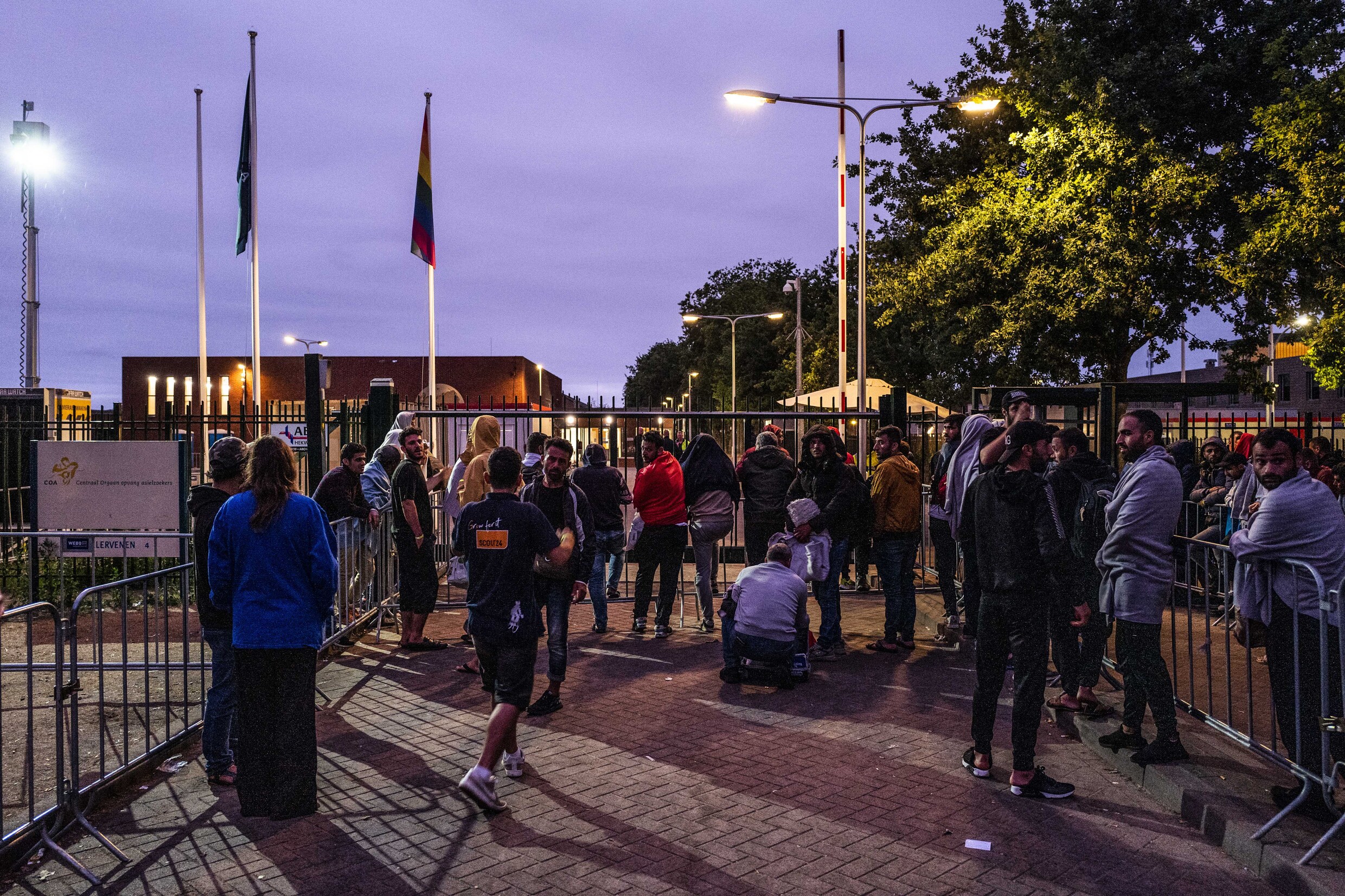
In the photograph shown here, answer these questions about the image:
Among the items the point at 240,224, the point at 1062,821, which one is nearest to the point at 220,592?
the point at 1062,821

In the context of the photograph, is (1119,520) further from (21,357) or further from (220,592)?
(21,357)

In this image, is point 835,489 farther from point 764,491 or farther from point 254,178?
point 254,178

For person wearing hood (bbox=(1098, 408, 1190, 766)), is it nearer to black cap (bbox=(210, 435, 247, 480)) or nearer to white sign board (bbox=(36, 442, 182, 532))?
black cap (bbox=(210, 435, 247, 480))

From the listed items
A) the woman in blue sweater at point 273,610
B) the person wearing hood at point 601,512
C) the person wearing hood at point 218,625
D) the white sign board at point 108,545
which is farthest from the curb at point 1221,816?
the white sign board at point 108,545

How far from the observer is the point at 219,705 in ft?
17.8

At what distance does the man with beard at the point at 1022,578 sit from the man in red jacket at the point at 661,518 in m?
4.08

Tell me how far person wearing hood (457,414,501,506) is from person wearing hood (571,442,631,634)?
80 cm

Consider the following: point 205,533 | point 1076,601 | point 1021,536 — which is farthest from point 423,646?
point 1021,536

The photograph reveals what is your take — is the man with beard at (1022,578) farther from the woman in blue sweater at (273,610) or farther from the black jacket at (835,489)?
the woman in blue sweater at (273,610)

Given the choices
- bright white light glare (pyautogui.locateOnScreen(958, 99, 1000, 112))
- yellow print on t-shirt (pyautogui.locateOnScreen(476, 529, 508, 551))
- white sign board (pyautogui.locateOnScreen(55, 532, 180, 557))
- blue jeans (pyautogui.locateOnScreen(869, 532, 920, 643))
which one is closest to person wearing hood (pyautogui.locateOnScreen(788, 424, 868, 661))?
blue jeans (pyautogui.locateOnScreen(869, 532, 920, 643))

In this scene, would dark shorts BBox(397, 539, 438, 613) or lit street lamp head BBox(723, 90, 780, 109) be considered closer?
dark shorts BBox(397, 539, 438, 613)

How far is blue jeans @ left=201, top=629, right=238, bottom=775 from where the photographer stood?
17.7 feet

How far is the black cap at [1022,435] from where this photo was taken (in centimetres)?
522

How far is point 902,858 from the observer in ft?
14.5
